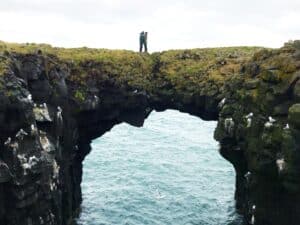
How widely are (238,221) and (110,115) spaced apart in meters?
16.3

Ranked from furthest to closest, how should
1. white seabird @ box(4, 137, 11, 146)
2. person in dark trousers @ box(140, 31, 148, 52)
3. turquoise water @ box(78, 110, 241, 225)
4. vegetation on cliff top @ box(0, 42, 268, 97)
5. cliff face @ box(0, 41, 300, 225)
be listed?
1. person in dark trousers @ box(140, 31, 148, 52)
2. turquoise water @ box(78, 110, 241, 225)
3. vegetation on cliff top @ box(0, 42, 268, 97)
4. cliff face @ box(0, 41, 300, 225)
5. white seabird @ box(4, 137, 11, 146)

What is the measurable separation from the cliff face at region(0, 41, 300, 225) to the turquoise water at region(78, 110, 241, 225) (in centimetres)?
366

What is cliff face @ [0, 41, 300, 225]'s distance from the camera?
34.4m

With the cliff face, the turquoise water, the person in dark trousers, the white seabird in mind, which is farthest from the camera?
the person in dark trousers

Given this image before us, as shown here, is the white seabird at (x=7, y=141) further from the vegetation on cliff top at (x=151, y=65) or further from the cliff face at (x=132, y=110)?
the vegetation on cliff top at (x=151, y=65)

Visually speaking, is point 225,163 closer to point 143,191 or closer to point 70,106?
point 143,191

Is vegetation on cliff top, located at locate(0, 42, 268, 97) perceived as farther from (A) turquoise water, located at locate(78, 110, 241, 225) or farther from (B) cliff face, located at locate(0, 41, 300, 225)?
(A) turquoise water, located at locate(78, 110, 241, 225)

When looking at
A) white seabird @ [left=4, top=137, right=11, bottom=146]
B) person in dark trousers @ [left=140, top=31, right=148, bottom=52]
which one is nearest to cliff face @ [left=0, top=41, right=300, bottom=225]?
white seabird @ [left=4, top=137, right=11, bottom=146]

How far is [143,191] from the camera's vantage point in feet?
210

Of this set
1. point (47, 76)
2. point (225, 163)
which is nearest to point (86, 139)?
point (47, 76)

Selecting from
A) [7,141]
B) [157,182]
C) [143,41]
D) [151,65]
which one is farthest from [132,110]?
[157,182]

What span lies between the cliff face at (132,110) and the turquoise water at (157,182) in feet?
12.0

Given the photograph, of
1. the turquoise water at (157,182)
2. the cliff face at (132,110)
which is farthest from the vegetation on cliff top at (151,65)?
the turquoise water at (157,182)

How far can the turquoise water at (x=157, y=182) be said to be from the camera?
176 feet
